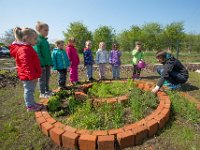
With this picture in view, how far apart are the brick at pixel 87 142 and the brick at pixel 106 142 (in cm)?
8

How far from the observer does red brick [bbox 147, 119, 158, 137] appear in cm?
335

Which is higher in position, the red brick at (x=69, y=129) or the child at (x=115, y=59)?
the child at (x=115, y=59)

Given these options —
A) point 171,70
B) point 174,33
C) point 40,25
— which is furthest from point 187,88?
point 174,33

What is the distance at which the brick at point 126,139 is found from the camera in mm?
3104

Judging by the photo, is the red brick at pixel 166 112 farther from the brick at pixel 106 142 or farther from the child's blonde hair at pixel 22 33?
the child's blonde hair at pixel 22 33

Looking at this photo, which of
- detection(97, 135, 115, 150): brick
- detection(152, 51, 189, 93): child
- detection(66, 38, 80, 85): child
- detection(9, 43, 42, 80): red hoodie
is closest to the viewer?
detection(97, 135, 115, 150): brick

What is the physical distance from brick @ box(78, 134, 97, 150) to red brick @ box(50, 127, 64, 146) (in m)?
0.35

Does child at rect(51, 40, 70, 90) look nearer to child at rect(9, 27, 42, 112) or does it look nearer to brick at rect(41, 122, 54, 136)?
child at rect(9, 27, 42, 112)

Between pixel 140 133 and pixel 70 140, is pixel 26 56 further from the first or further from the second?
pixel 140 133

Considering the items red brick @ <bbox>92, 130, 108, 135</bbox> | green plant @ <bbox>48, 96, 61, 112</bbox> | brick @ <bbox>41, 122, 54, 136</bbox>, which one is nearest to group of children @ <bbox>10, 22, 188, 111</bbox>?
green plant @ <bbox>48, 96, 61, 112</bbox>

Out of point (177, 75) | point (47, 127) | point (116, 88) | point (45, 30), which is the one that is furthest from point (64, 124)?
point (177, 75)

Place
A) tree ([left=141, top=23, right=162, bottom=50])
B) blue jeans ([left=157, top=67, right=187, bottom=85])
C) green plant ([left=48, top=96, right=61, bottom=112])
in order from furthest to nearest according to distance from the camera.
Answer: tree ([left=141, top=23, right=162, bottom=50])
blue jeans ([left=157, top=67, right=187, bottom=85])
green plant ([left=48, top=96, right=61, bottom=112])

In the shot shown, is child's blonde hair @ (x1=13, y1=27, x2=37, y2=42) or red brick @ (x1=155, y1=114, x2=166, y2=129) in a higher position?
child's blonde hair @ (x1=13, y1=27, x2=37, y2=42)

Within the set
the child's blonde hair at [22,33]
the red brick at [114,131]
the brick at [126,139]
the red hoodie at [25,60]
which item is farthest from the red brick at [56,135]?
the child's blonde hair at [22,33]
